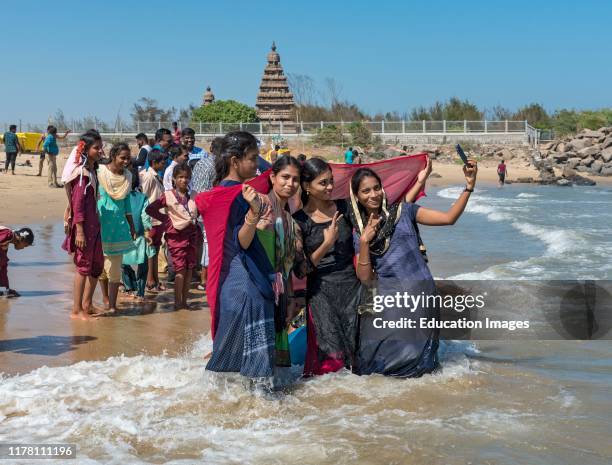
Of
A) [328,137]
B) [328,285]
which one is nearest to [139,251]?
[328,285]

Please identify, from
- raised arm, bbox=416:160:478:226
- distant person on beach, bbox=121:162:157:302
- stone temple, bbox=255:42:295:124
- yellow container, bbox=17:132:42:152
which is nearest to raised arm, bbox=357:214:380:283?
raised arm, bbox=416:160:478:226

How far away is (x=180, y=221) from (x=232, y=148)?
295cm

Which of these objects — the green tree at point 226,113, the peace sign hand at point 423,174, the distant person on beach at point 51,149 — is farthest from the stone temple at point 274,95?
the peace sign hand at point 423,174

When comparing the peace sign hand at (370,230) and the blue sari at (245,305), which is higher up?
the peace sign hand at (370,230)

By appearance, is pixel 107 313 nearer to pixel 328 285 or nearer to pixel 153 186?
pixel 153 186

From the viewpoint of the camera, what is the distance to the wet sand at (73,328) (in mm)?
6406

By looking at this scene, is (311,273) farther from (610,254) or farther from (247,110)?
(247,110)

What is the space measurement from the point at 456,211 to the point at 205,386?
195 centimetres

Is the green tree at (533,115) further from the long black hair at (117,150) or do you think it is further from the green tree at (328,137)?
the long black hair at (117,150)

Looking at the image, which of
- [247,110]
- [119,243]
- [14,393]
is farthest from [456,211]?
[247,110]

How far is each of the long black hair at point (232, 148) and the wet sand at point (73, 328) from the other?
1961 mm

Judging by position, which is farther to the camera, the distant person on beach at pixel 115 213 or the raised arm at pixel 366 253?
the distant person on beach at pixel 115 213

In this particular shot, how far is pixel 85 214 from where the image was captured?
23.9 feet

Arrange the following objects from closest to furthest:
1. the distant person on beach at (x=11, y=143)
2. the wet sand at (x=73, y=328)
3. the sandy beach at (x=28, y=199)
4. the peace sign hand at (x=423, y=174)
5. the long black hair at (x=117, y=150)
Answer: the peace sign hand at (x=423, y=174)
the wet sand at (x=73, y=328)
the long black hair at (x=117, y=150)
the sandy beach at (x=28, y=199)
the distant person on beach at (x=11, y=143)
